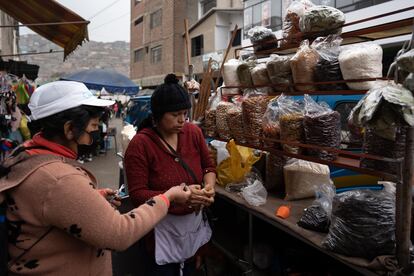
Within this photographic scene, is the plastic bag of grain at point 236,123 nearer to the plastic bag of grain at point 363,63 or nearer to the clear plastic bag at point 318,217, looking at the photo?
the clear plastic bag at point 318,217

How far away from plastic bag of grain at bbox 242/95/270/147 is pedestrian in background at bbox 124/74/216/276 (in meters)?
0.54

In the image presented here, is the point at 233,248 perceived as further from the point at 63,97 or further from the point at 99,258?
the point at 63,97

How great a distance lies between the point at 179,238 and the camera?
2.10 meters

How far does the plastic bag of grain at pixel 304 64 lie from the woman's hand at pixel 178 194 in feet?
3.31

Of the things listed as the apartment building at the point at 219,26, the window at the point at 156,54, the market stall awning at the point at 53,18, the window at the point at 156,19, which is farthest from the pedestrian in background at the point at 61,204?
the window at the point at 156,19

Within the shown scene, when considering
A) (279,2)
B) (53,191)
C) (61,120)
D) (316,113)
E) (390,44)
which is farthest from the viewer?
(279,2)

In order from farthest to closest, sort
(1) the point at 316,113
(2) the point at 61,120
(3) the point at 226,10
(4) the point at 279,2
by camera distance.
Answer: (3) the point at 226,10, (4) the point at 279,2, (1) the point at 316,113, (2) the point at 61,120

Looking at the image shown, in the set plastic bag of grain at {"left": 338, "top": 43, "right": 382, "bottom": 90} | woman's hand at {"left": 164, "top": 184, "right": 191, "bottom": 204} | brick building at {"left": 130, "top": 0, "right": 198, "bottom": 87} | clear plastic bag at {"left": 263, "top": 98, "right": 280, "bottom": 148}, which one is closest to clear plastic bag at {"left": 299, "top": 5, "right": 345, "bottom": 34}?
plastic bag of grain at {"left": 338, "top": 43, "right": 382, "bottom": 90}

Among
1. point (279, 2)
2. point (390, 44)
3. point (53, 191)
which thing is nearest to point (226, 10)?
point (279, 2)

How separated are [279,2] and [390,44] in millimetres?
8831

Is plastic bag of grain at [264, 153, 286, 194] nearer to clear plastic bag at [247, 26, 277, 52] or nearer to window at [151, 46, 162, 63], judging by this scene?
clear plastic bag at [247, 26, 277, 52]

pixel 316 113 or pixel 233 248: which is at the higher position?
pixel 316 113

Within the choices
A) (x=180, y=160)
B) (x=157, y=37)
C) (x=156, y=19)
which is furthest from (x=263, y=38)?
(x=156, y=19)

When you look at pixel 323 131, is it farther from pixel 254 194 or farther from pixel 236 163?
pixel 236 163
